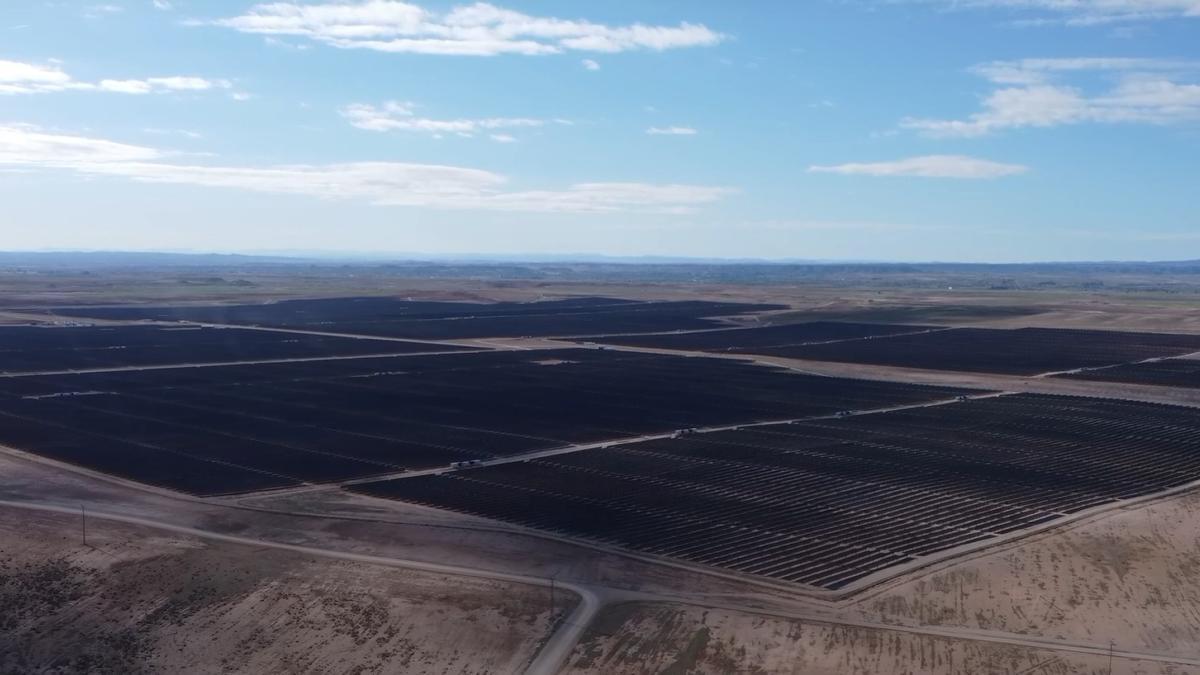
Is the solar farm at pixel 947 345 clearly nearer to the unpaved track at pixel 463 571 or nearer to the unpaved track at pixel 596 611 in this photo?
the unpaved track at pixel 596 611

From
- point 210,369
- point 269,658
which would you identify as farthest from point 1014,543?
point 210,369

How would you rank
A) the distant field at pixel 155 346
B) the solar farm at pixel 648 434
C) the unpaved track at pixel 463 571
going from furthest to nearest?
the distant field at pixel 155 346
the solar farm at pixel 648 434
the unpaved track at pixel 463 571

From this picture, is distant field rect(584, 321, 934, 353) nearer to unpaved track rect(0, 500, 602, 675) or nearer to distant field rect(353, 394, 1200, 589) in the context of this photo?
distant field rect(353, 394, 1200, 589)

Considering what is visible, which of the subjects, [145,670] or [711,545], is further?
[711,545]

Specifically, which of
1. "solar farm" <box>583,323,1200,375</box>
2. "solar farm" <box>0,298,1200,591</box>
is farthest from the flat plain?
"solar farm" <box>583,323,1200,375</box>

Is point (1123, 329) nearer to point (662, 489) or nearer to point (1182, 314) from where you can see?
point (1182, 314)

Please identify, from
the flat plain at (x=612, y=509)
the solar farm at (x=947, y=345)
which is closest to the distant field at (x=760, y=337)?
the solar farm at (x=947, y=345)
